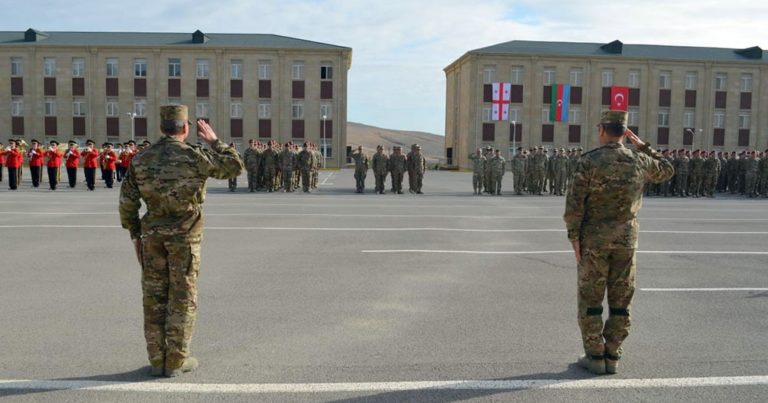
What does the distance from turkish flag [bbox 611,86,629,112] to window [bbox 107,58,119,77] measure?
46.0m

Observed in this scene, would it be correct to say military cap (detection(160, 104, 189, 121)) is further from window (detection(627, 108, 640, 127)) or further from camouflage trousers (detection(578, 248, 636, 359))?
window (detection(627, 108, 640, 127))

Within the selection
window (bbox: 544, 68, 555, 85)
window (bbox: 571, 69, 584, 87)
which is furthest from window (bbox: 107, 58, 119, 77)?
window (bbox: 571, 69, 584, 87)

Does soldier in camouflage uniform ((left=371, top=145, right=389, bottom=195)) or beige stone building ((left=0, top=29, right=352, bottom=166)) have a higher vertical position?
beige stone building ((left=0, top=29, right=352, bottom=166))

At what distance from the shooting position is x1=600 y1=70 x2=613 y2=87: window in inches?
2704

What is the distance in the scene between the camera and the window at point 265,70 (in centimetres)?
6531

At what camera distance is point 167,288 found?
5426 millimetres

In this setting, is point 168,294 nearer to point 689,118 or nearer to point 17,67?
point 17,67

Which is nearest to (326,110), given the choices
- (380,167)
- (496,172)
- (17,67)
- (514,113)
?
(514,113)

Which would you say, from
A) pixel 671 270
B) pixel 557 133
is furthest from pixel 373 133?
pixel 671 270

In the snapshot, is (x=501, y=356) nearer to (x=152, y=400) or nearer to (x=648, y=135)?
(x=152, y=400)

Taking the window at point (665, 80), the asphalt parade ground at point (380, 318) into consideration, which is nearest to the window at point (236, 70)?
the window at point (665, 80)

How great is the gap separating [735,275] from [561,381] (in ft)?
19.4

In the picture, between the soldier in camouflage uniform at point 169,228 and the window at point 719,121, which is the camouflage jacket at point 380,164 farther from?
the window at point 719,121

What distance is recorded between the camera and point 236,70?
215 feet
